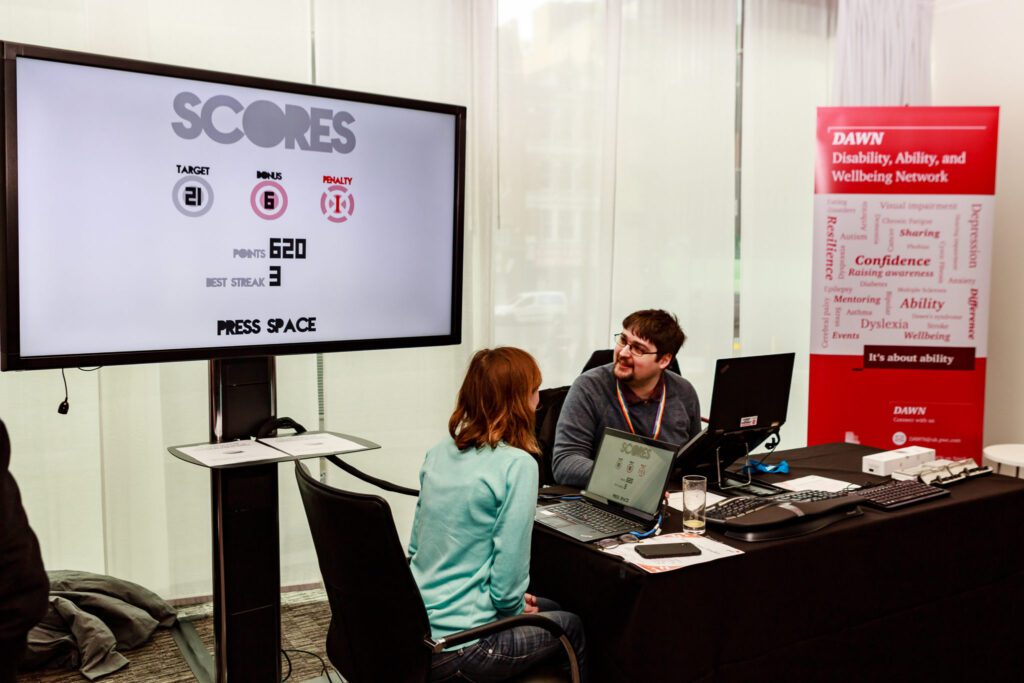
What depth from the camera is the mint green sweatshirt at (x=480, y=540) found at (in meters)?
1.93

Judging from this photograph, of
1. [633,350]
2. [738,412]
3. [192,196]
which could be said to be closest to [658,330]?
[633,350]

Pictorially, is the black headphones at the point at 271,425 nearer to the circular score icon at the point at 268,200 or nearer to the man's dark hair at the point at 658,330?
the circular score icon at the point at 268,200

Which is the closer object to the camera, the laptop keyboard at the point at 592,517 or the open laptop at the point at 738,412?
the laptop keyboard at the point at 592,517

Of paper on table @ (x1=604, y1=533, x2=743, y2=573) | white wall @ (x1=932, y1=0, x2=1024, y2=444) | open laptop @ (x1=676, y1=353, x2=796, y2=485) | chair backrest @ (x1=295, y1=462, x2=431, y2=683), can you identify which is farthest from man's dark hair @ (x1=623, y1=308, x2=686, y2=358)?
white wall @ (x1=932, y1=0, x2=1024, y2=444)

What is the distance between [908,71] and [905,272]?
131cm

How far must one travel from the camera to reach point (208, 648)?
313cm

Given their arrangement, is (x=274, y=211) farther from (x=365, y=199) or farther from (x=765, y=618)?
(x=765, y=618)

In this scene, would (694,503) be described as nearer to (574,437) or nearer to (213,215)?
(574,437)

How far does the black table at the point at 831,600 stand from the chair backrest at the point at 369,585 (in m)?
0.47

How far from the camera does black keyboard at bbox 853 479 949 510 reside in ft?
7.98

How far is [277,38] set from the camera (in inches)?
139

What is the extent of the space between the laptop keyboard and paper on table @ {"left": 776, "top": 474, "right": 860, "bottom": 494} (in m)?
0.66

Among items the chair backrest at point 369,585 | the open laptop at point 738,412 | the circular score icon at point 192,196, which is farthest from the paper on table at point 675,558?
the circular score icon at point 192,196

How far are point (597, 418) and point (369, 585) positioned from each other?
1.27 m
